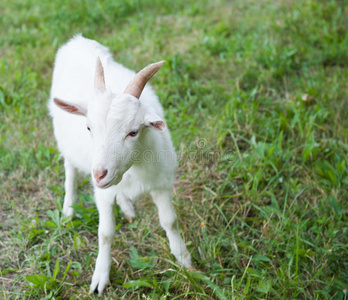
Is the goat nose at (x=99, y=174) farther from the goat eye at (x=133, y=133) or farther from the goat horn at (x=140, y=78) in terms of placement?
the goat horn at (x=140, y=78)

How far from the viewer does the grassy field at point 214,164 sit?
9.98 feet

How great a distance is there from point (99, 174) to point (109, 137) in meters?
0.22

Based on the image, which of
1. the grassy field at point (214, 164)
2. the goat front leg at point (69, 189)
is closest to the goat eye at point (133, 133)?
the grassy field at point (214, 164)

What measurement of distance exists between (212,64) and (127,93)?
3.25 metres

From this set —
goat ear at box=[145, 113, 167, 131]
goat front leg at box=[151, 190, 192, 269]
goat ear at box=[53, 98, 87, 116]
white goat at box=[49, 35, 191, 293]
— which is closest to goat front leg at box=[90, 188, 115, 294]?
white goat at box=[49, 35, 191, 293]

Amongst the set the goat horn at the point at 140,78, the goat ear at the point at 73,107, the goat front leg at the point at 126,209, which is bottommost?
the goat front leg at the point at 126,209

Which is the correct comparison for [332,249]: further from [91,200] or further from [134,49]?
[134,49]

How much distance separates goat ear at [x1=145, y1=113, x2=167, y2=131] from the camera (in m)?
2.31

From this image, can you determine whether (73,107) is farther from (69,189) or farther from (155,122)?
(69,189)

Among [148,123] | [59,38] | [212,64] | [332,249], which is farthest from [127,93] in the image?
[59,38]

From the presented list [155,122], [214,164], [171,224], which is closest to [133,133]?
[155,122]

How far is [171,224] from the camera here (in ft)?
10.2

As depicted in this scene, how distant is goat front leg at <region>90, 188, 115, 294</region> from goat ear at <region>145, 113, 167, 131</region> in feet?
2.53

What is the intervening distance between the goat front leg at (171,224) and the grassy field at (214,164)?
8 cm
